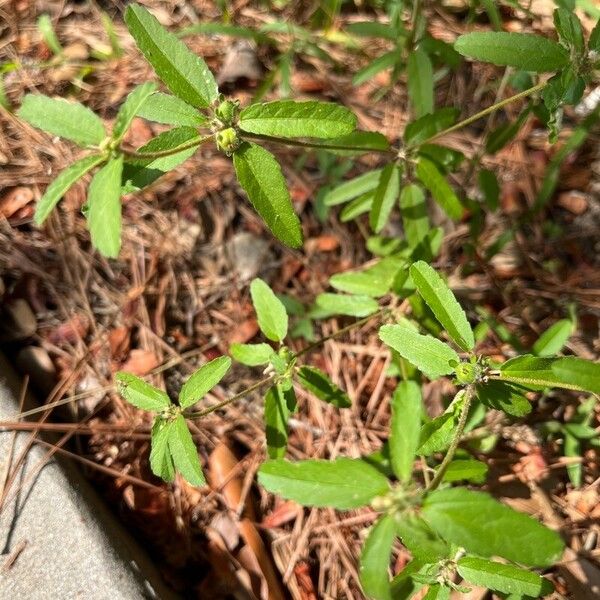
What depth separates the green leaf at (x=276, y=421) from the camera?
5.35 ft

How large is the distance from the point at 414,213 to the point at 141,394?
104 centimetres

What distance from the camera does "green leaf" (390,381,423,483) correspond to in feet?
4.13

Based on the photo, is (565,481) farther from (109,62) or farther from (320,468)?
(109,62)

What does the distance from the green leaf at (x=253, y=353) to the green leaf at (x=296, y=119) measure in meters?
0.63

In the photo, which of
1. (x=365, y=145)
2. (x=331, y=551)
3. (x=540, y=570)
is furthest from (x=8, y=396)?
(x=540, y=570)

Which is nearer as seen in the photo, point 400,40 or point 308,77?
point 400,40

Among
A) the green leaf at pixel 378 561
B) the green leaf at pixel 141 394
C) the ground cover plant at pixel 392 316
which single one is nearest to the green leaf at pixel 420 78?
→ the ground cover plant at pixel 392 316

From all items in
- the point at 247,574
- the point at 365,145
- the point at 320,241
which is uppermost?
the point at 365,145

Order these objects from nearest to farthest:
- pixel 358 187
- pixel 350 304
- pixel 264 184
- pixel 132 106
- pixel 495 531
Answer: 1. pixel 495 531
2. pixel 132 106
3. pixel 264 184
4. pixel 350 304
5. pixel 358 187

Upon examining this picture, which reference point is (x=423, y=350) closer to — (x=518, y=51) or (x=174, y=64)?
(x=518, y=51)

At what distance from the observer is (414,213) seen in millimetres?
1933

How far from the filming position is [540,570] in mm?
1855

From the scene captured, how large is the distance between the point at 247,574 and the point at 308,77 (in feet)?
6.93

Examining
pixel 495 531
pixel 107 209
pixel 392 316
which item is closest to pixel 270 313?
pixel 392 316
